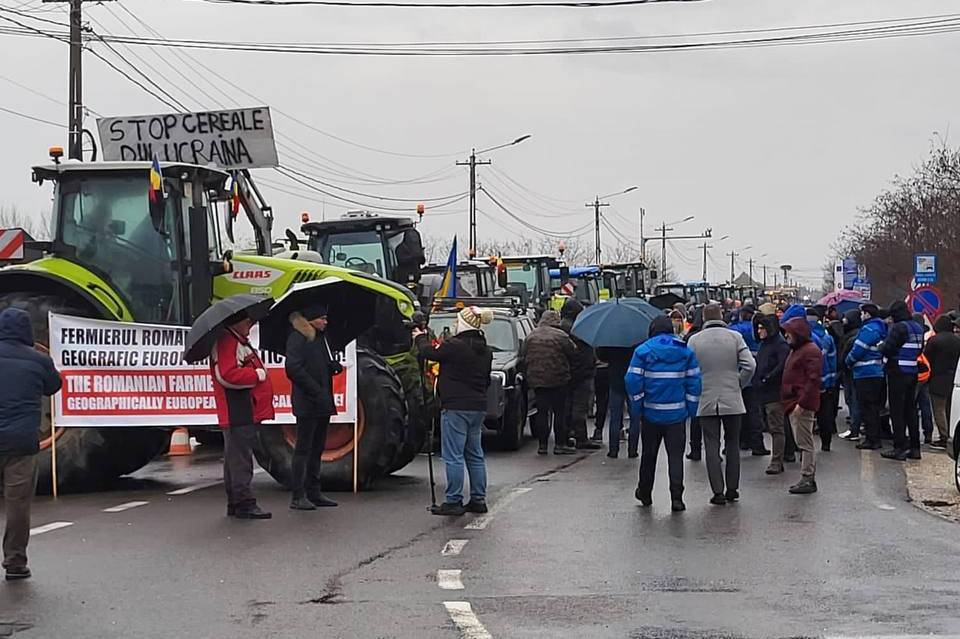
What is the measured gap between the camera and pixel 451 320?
19.1 metres

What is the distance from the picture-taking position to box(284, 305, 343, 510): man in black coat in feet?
40.3

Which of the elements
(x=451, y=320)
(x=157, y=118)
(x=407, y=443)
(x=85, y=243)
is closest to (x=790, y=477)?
(x=407, y=443)

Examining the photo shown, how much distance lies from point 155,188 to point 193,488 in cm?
317

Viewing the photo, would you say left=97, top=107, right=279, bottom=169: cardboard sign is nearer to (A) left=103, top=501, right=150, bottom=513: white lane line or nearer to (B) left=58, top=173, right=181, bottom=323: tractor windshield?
(B) left=58, top=173, right=181, bottom=323: tractor windshield

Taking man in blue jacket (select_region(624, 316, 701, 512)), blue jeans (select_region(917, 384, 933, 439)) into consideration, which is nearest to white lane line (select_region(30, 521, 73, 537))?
man in blue jacket (select_region(624, 316, 701, 512))

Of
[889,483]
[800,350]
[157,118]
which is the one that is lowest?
[889,483]

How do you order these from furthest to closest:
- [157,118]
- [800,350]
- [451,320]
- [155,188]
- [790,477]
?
[157,118], [451,320], [790,477], [800,350], [155,188]

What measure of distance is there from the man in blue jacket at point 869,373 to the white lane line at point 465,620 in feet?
34.2

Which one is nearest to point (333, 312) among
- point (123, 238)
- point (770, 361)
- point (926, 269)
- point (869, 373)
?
point (123, 238)

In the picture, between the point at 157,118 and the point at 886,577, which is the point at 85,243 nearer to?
the point at 157,118

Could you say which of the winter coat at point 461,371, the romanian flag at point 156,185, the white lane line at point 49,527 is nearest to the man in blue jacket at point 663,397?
the winter coat at point 461,371

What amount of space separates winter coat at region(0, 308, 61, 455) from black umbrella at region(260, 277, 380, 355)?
3215 mm

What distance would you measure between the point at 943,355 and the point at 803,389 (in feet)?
17.5

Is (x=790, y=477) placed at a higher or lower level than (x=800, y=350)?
lower
